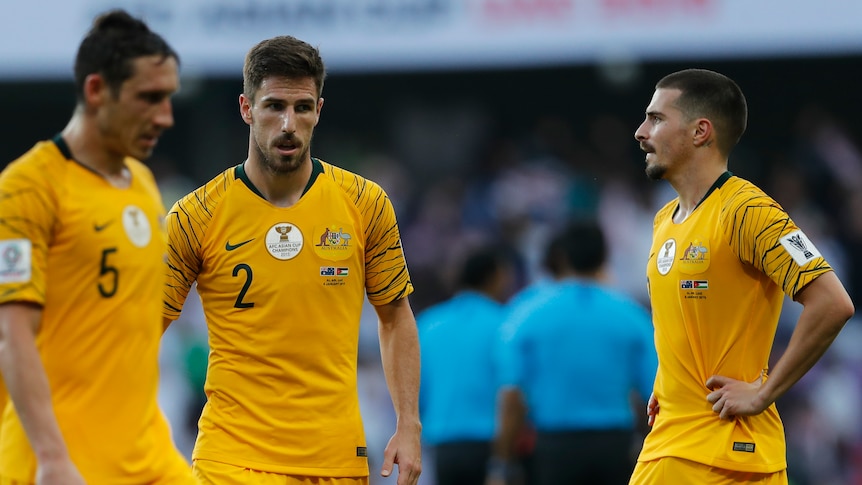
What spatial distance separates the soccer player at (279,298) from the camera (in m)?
5.41

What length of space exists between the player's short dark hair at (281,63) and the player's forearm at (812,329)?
7.07 feet

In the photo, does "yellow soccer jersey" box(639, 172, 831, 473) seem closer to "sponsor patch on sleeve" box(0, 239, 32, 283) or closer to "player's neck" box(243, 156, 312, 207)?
"player's neck" box(243, 156, 312, 207)

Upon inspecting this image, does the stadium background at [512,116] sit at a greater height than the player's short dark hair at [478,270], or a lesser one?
greater

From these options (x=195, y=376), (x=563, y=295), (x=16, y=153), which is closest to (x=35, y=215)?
(x=563, y=295)

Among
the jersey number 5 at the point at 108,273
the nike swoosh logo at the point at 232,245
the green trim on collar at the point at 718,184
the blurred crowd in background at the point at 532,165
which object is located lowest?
the jersey number 5 at the point at 108,273

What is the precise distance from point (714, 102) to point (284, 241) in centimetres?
195

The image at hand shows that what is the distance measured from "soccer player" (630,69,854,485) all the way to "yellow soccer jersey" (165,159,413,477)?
51.7 inches

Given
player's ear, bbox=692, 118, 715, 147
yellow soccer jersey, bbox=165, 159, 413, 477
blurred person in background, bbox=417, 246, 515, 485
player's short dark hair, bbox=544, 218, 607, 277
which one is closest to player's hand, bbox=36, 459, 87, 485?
yellow soccer jersey, bbox=165, 159, 413, 477

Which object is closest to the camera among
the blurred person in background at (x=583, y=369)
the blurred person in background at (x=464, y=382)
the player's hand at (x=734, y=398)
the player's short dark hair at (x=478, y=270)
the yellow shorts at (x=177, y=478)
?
the yellow shorts at (x=177, y=478)

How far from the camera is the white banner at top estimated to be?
45.8ft

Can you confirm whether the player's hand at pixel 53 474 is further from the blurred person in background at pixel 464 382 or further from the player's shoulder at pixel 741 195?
the blurred person in background at pixel 464 382

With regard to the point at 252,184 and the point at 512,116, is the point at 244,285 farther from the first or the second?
the point at 512,116

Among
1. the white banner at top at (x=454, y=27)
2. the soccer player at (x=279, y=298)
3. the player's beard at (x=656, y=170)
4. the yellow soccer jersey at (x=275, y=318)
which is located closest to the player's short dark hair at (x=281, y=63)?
the soccer player at (x=279, y=298)

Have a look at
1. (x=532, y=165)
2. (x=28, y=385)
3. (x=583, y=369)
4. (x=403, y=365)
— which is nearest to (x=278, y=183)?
(x=403, y=365)
